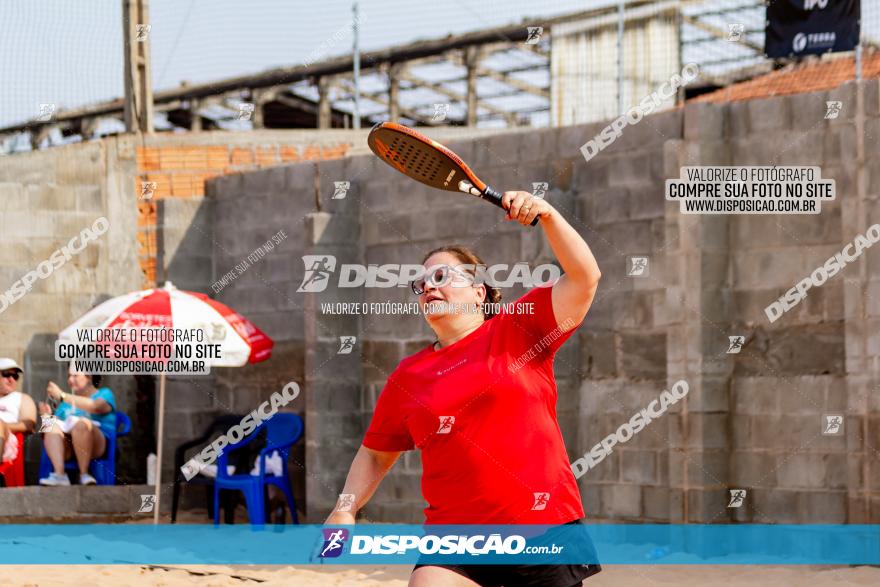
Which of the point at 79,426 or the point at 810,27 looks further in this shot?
the point at 79,426

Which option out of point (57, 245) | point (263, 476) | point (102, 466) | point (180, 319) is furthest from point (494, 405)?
point (57, 245)

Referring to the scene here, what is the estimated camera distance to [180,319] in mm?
10773

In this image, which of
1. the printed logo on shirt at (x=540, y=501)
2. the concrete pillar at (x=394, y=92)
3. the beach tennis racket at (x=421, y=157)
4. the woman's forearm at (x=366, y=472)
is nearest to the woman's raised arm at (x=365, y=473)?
the woman's forearm at (x=366, y=472)

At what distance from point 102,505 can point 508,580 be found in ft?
27.5

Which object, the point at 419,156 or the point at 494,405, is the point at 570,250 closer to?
the point at 494,405

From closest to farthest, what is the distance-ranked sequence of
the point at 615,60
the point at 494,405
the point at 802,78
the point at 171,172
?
the point at 494,405, the point at 615,60, the point at 171,172, the point at 802,78

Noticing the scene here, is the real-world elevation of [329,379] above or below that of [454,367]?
below

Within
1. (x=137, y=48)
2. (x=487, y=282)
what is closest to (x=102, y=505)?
(x=137, y=48)

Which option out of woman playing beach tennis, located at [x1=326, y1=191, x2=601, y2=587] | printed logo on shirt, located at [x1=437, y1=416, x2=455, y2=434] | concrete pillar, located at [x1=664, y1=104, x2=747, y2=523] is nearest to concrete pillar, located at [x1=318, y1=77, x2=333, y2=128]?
concrete pillar, located at [x1=664, y1=104, x2=747, y2=523]

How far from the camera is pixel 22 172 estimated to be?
42.0 ft

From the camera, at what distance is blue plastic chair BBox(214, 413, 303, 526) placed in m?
11.1

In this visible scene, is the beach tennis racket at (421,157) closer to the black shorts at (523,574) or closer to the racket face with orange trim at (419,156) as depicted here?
the racket face with orange trim at (419,156)

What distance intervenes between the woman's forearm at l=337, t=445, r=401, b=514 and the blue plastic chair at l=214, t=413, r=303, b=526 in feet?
22.5

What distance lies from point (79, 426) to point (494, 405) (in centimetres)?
841
